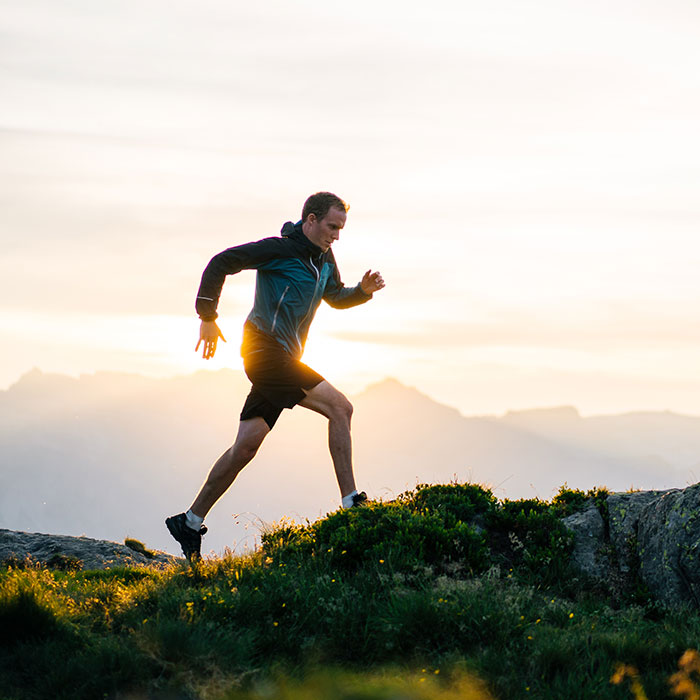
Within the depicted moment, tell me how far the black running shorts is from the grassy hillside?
1.41 m

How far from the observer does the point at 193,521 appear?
902cm

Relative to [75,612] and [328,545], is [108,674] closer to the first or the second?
[75,612]

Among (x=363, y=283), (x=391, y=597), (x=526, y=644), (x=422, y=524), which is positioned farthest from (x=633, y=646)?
(x=363, y=283)

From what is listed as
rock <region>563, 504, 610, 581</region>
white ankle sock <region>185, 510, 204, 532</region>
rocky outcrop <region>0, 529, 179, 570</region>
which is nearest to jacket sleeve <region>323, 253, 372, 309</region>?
white ankle sock <region>185, 510, 204, 532</region>

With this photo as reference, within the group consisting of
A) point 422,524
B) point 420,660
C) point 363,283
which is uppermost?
point 363,283

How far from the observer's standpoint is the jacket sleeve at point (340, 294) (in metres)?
9.73

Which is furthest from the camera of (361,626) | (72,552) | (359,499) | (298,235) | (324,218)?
(72,552)

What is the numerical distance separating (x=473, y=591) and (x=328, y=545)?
1.79 metres

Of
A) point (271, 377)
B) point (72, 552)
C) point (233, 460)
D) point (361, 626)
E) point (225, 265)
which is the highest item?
point (225, 265)

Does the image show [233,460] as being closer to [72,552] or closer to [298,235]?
[298,235]

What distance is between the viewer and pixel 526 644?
→ 19.1 ft

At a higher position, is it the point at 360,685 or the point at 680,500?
the point at 680,500

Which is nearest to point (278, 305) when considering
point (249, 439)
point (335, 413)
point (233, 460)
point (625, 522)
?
point (335, 413)

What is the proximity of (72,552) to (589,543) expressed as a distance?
7.35 meters
